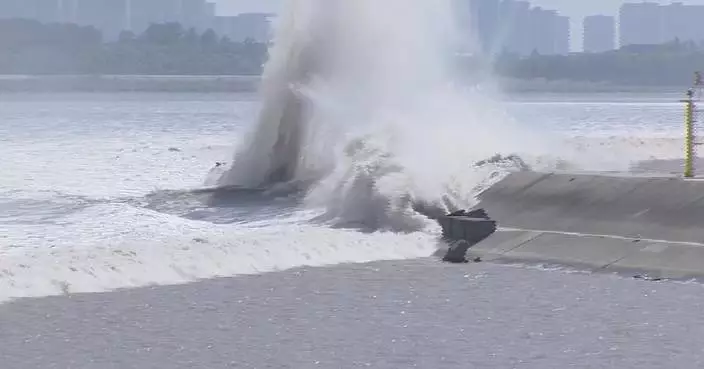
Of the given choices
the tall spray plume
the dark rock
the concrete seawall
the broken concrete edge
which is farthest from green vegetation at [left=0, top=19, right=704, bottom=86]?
the dark rock

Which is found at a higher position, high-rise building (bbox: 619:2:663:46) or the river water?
the river water

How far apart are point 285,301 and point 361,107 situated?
1717cm

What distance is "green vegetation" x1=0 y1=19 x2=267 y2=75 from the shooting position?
14762 cm

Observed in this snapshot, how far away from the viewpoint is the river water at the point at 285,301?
14844 mm

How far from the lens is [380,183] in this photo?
26.7 meters

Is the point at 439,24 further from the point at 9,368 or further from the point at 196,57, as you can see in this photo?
the point at 196,57

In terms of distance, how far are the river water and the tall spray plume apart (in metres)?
2.63

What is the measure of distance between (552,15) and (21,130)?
73.6 meters

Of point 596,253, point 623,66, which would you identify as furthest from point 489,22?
point 596,253

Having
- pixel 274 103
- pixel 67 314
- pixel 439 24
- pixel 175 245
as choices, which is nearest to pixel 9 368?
pixel 67 314

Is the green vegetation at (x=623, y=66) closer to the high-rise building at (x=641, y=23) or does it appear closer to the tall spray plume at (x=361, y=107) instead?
the high-rise building at (x=641, y=23)

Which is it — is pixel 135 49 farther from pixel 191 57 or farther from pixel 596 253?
pixel 596 253

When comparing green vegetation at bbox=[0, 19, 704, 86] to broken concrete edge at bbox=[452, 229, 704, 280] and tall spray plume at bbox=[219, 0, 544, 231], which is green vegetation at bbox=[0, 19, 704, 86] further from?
broken concrete edge at bbox=[452, 229, 704, 280]

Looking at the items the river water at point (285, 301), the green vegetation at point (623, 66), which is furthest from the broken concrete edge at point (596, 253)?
the green vegetation at point (623, 66)
